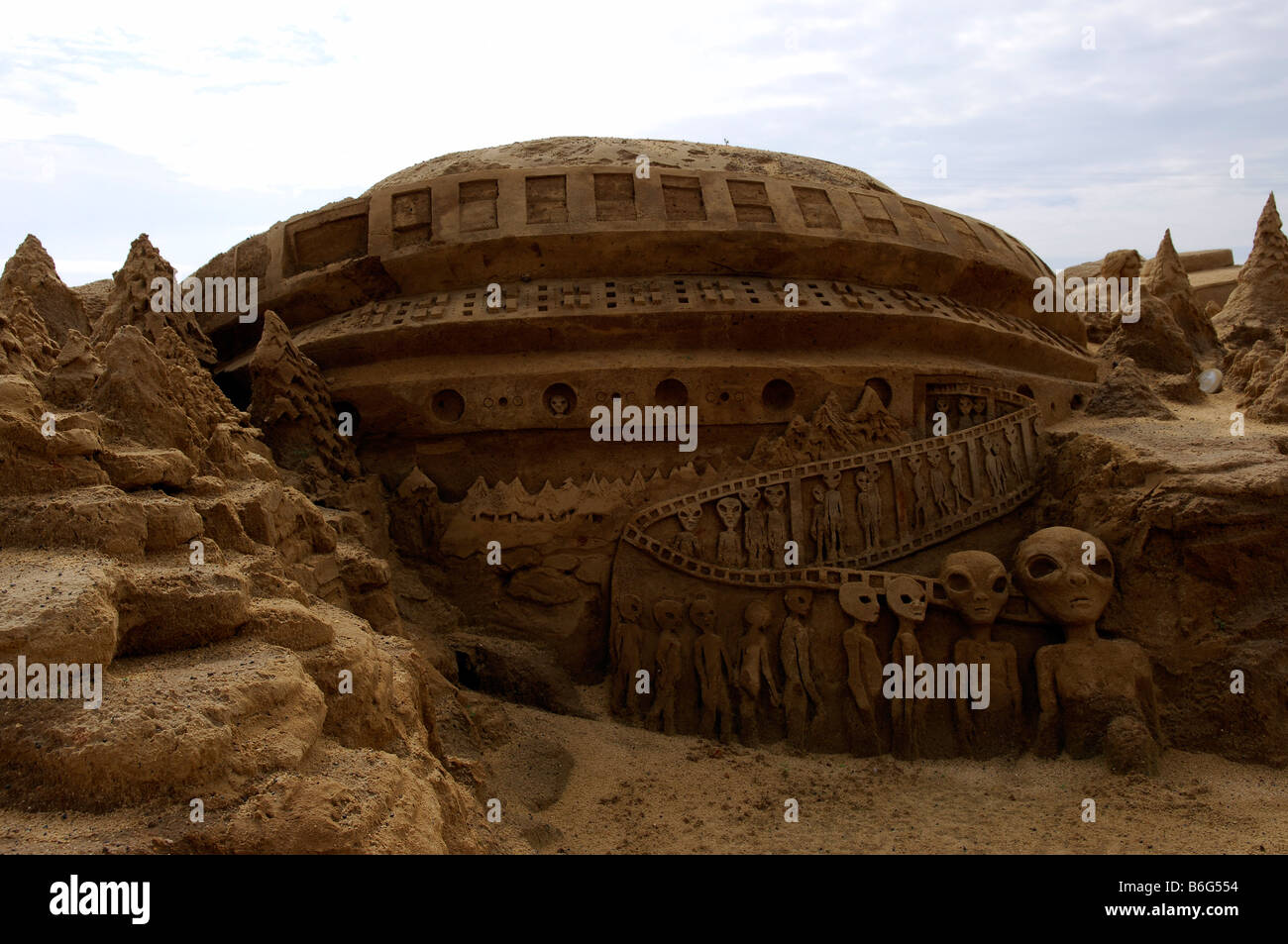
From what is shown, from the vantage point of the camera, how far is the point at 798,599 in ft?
23.1

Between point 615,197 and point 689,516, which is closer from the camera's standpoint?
point 689,516

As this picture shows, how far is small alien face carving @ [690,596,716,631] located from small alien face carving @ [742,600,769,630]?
0.22m

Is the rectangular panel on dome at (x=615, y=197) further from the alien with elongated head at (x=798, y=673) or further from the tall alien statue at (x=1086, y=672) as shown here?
the tall alien statue at (x=1086, y=672)

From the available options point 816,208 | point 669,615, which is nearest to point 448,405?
point 669,615

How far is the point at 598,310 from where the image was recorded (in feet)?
25.6

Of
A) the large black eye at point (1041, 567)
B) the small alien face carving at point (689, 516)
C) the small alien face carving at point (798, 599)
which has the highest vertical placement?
the small alien face carving at point (689, 516)

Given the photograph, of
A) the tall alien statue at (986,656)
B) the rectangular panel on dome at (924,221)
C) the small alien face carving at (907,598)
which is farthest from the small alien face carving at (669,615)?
the rectangular panel on dome at (924,221)

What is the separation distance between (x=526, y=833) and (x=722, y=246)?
4.66 m

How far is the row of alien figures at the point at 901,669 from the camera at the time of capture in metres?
6.64

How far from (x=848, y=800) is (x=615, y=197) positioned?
469 centimetres

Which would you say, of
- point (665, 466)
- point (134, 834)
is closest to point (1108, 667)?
point (665, 466)

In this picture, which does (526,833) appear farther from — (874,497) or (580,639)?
(874,497)

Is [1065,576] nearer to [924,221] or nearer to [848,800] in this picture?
[848,800]

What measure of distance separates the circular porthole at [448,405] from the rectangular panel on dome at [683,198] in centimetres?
211
